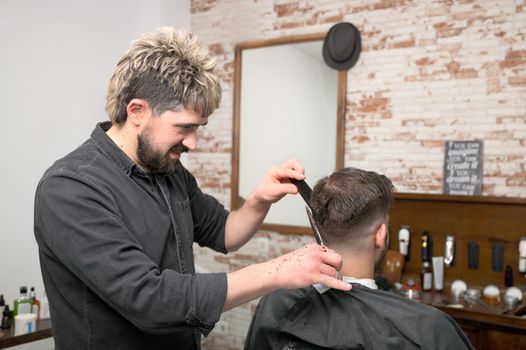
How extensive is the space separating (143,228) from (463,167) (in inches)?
105

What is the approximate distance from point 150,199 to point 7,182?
2380 millimetres

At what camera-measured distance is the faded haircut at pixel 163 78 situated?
158 cm

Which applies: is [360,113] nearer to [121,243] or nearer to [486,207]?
[486,207]

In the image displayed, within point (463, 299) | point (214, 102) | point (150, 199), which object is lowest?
point (463, 299)

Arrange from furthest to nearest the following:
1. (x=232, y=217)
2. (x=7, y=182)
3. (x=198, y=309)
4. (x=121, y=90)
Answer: (x=7, y=182)
(x=232, y=217)
(x=121, y=90)
(x=198, y=309)

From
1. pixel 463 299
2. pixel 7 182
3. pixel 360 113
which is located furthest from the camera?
pixel 360 113

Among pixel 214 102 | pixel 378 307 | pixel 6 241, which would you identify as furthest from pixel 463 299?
pixel 6 241

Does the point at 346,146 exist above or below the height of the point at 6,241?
above

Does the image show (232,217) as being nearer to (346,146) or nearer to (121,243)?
(121,243)

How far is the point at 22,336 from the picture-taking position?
3.03 metres

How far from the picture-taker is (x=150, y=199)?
64.5 inches

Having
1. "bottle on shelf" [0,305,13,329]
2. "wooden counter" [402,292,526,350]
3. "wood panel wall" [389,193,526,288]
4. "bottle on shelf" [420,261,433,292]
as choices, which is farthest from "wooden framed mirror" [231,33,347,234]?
"bottle on shelf" [0,305,13,329]

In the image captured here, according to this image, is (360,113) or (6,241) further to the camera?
(360,113)

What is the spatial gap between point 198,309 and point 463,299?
8.08 feet
